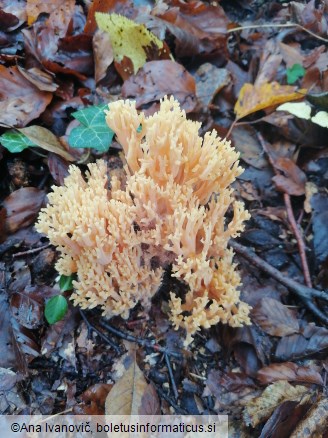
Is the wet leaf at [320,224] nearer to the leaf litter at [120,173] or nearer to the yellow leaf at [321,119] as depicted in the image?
the leaf litter at [120,173]

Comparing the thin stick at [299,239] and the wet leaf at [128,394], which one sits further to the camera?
the thin stick at [299,239]

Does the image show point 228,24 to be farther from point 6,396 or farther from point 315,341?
point 6,396

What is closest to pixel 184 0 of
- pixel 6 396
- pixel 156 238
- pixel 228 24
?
pixel 228 24

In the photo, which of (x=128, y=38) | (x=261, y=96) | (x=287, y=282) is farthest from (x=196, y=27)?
(x=287, y=282)

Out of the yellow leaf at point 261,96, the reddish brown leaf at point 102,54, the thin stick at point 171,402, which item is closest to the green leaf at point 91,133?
the reddish brown leaf at point 102,54

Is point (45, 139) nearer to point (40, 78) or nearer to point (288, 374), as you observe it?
point (40, 78)

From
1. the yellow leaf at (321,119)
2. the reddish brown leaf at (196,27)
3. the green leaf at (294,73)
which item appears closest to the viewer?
the yellow leaf at (321,119)
